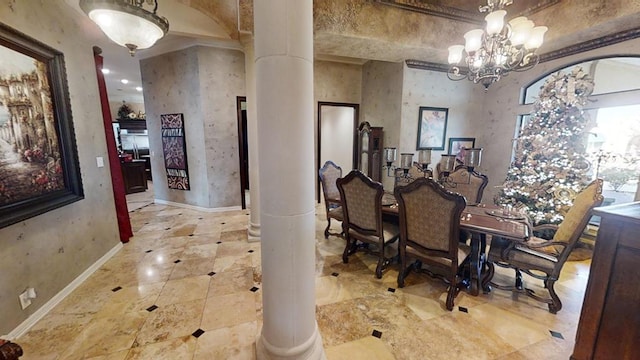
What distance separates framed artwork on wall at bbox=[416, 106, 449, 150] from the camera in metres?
4.48

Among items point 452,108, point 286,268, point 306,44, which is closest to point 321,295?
point 286,268

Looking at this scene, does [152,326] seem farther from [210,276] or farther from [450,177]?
[450,177]

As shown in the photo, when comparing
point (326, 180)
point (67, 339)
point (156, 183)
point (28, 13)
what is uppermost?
point (28, 13)

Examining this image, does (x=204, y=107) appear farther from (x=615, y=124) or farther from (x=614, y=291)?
(x=615, y=124)

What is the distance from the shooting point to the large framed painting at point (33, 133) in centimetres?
176

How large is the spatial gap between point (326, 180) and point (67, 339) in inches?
119

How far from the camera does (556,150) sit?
11.3ft

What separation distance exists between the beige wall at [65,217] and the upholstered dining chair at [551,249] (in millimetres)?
3889

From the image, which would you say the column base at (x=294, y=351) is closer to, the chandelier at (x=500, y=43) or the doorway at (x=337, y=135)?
the chandelier at (x=500, y=43)

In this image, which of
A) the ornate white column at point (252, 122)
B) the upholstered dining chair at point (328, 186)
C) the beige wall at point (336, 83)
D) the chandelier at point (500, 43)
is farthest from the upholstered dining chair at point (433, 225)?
the beige wall at point (336, 83)

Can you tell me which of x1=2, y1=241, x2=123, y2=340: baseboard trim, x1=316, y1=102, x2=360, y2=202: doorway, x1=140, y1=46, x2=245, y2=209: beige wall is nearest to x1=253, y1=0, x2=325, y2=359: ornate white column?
x1=2, y1=241, x2=123, y2=340: baseboard trim

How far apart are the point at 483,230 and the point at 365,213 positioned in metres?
1.06

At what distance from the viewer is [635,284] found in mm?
1190

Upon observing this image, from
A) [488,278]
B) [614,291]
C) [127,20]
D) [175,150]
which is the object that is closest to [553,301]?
[488,278]
